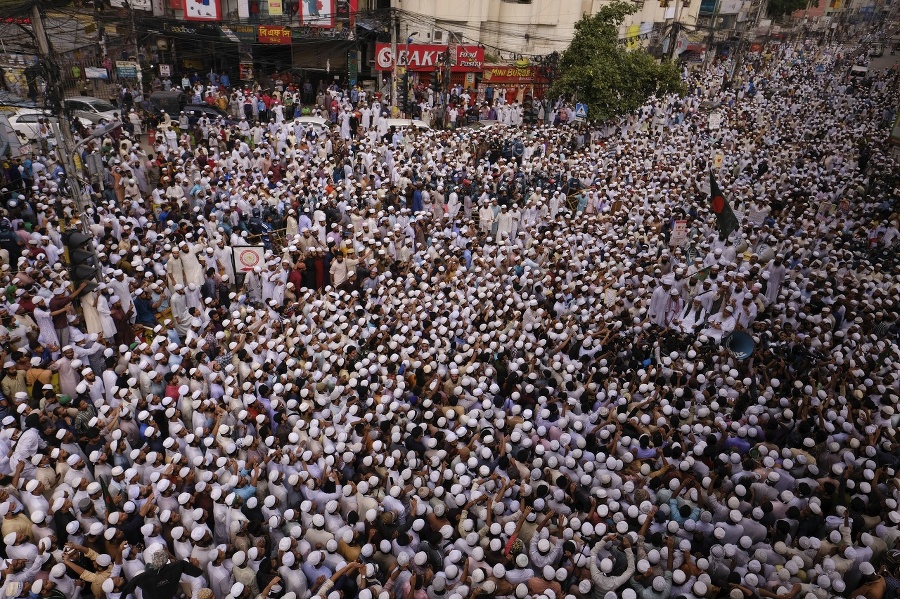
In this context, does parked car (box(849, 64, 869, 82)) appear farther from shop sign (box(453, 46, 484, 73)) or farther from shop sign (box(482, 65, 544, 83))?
shop sign (box(453, 46, 484, 73))

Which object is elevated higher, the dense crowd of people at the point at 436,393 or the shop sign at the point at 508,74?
the shop sign at the point at 508,74

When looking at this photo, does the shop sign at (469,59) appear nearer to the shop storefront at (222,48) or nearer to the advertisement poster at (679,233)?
the shop storefront at (222,48)

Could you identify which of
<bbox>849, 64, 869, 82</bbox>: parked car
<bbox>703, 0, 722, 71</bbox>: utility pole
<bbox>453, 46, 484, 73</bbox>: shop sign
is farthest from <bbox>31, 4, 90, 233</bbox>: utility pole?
<bbox>703, 0, 722, 71</bbox>: utility pole

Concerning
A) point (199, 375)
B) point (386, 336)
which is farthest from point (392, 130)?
point (199, 375)

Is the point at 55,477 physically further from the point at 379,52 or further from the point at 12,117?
the point at 379,52

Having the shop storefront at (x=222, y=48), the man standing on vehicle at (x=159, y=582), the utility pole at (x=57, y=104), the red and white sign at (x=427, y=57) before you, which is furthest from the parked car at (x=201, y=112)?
the man standing on vehicle at (x=159, y=582)

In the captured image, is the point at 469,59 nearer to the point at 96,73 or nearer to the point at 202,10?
the point at 202,10
